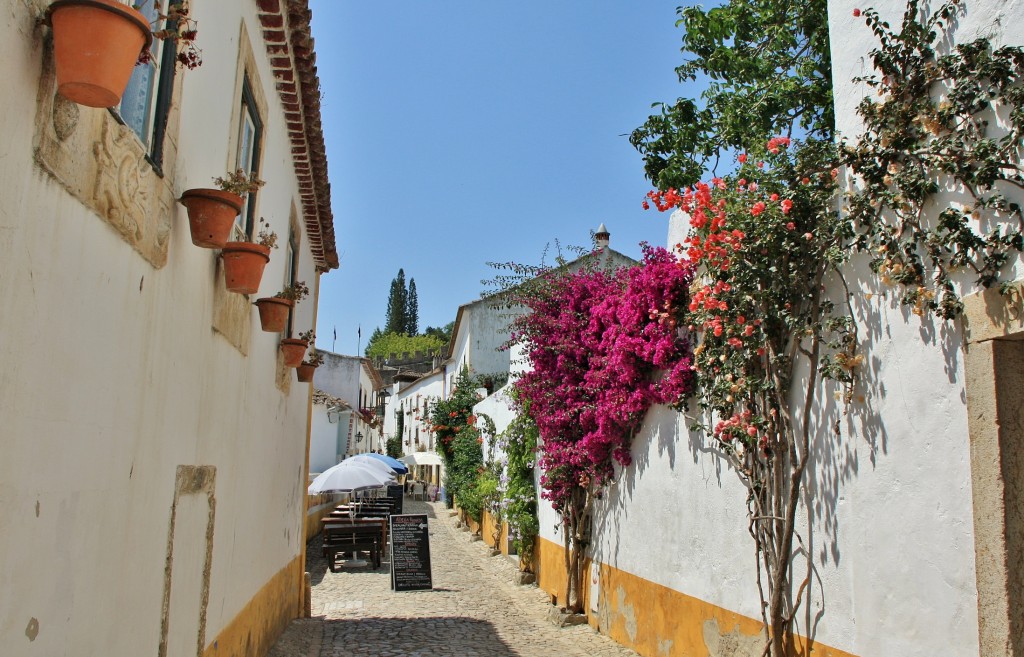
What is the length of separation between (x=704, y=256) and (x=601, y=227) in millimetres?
16389

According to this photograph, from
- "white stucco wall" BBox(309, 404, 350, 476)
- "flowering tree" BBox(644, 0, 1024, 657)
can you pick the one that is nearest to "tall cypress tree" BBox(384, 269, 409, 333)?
"white stucco wall" BBox(309, 404, 350, 476)

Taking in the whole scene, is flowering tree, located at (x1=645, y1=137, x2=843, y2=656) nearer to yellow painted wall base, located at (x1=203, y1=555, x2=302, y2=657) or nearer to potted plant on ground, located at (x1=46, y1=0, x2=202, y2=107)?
yellow painted wall base, located at (x1=203, y1=555, x2=302, y2=657)

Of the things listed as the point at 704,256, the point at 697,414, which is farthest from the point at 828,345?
the point at 697,414

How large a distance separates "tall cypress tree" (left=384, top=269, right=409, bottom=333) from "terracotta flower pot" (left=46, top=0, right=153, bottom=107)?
324 feet

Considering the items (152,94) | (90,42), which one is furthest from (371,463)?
(90,42)

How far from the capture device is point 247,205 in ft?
20.3

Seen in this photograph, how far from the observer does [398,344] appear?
309 ft

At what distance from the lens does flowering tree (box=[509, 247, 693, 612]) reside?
301 inches

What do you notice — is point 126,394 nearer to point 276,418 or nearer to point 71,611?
Result: point 71,611

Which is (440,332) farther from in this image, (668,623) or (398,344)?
(668,623)

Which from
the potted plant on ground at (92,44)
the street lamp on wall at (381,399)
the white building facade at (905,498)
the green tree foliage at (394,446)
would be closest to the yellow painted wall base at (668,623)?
the white building facade at (905,498)

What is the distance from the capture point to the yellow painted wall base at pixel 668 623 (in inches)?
241

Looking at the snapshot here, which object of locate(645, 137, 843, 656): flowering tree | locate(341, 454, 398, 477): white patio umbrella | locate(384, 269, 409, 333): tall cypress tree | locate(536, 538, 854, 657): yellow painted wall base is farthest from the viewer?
locate(384, 269, 409, 333): tall cypress tree

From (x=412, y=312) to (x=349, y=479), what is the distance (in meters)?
84.8
